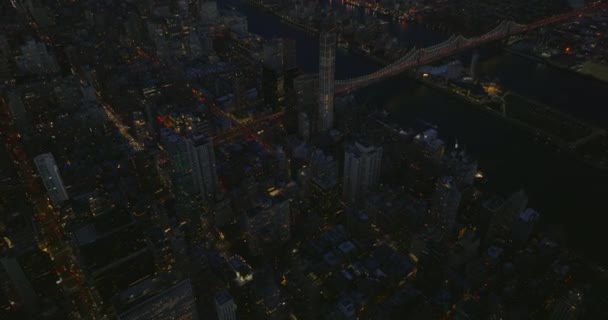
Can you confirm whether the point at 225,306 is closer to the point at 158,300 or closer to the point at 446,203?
the point at 158,300

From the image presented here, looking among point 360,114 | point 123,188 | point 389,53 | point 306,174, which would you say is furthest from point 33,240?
point 389,53

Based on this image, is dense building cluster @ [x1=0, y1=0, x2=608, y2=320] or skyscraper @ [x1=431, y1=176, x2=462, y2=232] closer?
dense building cluster @ [x1=0, y1=0, x2=608, y2=320]

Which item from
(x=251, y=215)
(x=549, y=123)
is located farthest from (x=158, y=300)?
(x=549, y=123)

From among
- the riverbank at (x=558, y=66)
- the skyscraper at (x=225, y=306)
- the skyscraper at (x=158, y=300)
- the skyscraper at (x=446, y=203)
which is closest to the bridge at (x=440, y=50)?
the riverbank at (x=558, y=66)

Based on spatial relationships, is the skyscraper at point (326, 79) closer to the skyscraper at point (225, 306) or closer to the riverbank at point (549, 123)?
the riverbank at point (549, 123)

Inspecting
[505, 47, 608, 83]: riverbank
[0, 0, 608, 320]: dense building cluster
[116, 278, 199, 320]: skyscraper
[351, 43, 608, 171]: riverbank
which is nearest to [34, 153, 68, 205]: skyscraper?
[0, 0, 608, 320]: dense building cluster

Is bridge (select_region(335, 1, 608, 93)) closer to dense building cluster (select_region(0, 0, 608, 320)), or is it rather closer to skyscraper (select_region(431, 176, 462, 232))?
dense building cluster (select_region(0, 0, 608, 320))
